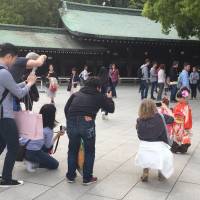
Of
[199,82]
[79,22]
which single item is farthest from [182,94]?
[79,22]

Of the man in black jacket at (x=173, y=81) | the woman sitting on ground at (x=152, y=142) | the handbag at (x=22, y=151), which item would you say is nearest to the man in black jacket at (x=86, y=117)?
the woman sitting on ground at (x=152, y=142)

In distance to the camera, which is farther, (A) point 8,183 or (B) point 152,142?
(B) point 152,142

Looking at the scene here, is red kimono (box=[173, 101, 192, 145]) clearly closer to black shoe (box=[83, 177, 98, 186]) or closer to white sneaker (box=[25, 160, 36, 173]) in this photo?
black shoe (box=[83, 177, 98, 186])

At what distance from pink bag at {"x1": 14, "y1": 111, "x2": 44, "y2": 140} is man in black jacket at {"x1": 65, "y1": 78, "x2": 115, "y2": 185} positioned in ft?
1.32

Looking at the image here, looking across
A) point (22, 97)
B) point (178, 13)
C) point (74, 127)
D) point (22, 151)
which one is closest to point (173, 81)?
point (178, 13)

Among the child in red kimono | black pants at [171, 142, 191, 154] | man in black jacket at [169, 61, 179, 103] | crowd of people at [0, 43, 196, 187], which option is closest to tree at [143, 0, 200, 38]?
man in black jacket at [169, 61, 179, 103]

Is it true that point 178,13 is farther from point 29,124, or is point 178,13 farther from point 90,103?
point 29,124

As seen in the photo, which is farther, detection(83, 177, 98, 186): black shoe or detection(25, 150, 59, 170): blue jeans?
detection(25, 150, 59, 170): blue jeans

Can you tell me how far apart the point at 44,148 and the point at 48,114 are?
1.82 ft

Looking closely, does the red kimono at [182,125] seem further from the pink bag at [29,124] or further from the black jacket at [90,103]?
the pink bag at [29,124]

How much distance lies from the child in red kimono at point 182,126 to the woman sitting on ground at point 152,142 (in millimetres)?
1693

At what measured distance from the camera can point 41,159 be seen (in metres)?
5.97

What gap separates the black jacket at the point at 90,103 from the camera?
5328 mm

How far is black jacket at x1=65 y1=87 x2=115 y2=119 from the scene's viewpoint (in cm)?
533
